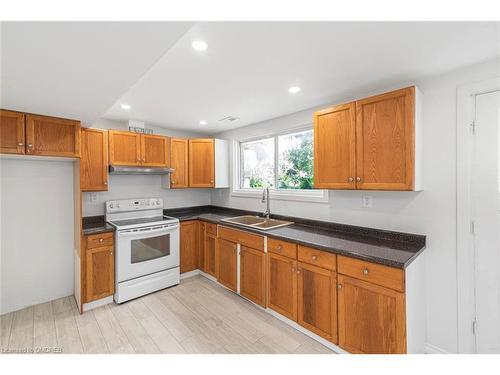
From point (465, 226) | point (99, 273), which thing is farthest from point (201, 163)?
point (465, 226)

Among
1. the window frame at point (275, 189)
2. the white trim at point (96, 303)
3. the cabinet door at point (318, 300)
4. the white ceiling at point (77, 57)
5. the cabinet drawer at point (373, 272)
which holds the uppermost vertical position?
the white ceiling at point (77, 57)

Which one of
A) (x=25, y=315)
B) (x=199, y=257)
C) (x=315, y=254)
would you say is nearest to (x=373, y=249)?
(x=315, y=254)

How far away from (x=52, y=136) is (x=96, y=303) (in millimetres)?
1886

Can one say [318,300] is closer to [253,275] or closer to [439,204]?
[253,275]

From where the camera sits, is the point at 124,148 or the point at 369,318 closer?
the point at 369,318

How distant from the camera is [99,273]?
2668mm

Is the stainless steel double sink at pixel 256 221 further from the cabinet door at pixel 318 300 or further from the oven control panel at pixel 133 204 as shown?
the oven control panel at pixel 133 204

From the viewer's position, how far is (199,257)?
3.56 meters

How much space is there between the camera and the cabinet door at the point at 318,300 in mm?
1929

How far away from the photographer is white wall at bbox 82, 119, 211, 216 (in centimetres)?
Answer: 313

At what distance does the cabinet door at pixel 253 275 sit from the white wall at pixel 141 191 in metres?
1.72

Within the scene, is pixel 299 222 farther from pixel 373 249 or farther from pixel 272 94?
pixel 272 94

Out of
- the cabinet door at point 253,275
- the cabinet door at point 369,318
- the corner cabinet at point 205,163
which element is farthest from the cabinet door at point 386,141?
the corner cabinet at point 205,163

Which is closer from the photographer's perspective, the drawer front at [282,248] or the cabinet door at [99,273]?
the drawer front at [282,248]
